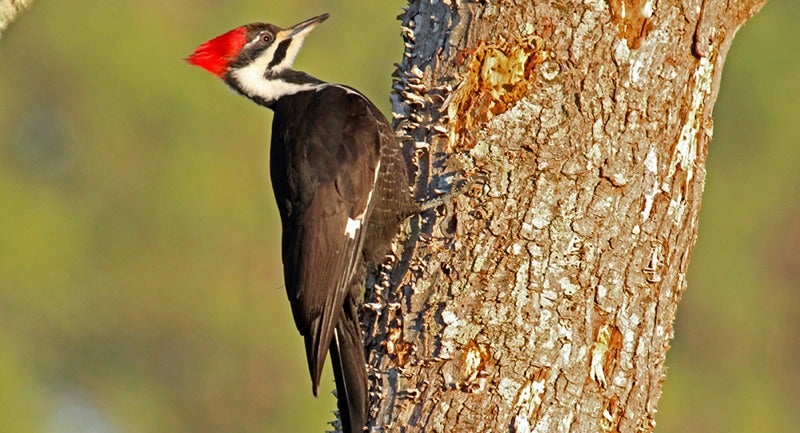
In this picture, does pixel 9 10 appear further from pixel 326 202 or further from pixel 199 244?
pixel 199 244

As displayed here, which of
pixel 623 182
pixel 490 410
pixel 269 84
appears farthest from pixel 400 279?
Result: pixel 269 84

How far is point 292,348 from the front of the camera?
10953mm

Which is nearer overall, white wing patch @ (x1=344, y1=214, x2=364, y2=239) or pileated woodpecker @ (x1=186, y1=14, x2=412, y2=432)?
pileated woodpecker @ (x1=186, y1=14, x2=412, y2=432)

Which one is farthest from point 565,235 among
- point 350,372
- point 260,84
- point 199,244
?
point 199,244

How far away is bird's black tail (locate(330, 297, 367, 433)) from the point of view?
3.00 m

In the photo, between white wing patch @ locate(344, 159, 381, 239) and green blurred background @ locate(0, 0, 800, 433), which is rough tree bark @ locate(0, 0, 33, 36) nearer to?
white wing patch @ locate(344, 159, 381, 239)

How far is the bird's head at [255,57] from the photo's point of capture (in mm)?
3881

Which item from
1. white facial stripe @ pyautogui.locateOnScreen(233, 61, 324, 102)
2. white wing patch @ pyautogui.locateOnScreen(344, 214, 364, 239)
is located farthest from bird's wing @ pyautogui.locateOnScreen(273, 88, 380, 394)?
white facial stripe @ pyautogui.locateOnScreen(233, 61, 324, 102)

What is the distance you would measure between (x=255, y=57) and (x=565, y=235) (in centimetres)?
154

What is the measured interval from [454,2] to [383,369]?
957 mm

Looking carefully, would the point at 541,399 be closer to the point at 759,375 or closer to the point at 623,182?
the point at 623,182

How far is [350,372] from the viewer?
306 cm

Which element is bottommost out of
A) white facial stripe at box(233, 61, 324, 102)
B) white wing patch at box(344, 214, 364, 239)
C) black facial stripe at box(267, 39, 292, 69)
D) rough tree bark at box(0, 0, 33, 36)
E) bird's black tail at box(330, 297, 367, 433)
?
bird's black tail at box(330, 297, 367, 433)

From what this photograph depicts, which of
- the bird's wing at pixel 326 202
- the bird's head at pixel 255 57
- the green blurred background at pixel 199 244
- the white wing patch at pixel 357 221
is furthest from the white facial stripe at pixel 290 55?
the green blurred background at pixel 199 244
